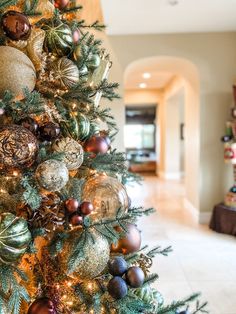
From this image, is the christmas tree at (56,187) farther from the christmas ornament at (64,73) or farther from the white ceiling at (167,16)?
the white ceiling at (167,16)

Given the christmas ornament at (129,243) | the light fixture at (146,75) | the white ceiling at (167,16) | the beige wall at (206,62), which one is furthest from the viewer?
the light fixture at (146,75)

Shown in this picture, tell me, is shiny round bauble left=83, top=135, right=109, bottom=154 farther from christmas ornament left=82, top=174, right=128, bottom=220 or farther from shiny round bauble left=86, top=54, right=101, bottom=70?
shiny round bauble left=86, top=54, right=101, bottom=70

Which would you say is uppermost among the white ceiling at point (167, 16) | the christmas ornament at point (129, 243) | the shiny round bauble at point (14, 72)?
the white ceiling at point (167, 16)

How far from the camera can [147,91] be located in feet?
32.0

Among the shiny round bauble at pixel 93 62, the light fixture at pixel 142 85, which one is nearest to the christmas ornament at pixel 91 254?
the shiny round bauble at pixel 93 62

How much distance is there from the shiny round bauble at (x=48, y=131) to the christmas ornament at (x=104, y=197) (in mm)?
251

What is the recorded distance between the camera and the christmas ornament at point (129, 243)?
3.67 ft

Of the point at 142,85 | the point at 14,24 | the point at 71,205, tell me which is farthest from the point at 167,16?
the point at 142,85

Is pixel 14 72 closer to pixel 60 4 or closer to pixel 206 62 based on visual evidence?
pixel 60 4

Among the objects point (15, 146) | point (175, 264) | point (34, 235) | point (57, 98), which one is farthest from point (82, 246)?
point (175, 264)

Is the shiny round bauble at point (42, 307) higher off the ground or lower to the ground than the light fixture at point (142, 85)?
lower

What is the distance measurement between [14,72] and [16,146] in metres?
0.24

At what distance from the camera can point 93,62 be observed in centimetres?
115

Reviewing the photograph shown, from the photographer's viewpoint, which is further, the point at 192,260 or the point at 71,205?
the point at 192,260
